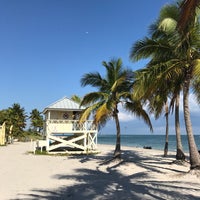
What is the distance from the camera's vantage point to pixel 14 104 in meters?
50.3

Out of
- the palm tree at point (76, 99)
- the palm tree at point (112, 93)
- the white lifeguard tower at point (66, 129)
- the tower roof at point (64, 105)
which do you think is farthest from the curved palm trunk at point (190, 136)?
the palm tree at point (76, 99)

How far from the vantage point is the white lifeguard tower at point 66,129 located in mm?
20772

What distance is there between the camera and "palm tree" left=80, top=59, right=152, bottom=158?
49.4 ft

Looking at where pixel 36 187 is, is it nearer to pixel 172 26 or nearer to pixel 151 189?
pixel 151 189

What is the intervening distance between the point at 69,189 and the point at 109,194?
1.44 meters

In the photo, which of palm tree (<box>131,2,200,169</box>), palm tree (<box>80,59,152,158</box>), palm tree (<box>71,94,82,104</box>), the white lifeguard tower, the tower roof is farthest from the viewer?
palm tree (<box>71,94,82,104</box>)

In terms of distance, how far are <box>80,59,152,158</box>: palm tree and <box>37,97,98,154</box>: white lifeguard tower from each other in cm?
529

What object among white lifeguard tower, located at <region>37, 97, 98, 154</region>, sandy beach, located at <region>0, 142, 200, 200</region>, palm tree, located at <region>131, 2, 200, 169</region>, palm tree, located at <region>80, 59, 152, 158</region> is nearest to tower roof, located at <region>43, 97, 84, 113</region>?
white lifeguard tower, located at <region>37, 97, 98, 154</region>

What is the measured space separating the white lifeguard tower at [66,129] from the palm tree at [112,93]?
17.3 ft

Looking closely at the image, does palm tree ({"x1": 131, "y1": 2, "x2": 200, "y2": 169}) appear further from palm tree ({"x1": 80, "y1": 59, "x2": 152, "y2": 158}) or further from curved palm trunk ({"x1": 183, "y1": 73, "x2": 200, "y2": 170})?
palm tree ({"x1": 80, "y1": 59, "x2": 152, "y2": 158})

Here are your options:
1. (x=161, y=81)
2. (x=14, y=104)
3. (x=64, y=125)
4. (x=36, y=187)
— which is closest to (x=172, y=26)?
(x=161, y=81)

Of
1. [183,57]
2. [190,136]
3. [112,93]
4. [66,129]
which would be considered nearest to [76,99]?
[66,129]

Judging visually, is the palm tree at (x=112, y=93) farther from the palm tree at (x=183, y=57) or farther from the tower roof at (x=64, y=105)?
the tower roof at (x=64, y=105)

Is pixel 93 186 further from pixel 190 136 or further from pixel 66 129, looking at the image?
pixel 66 129
